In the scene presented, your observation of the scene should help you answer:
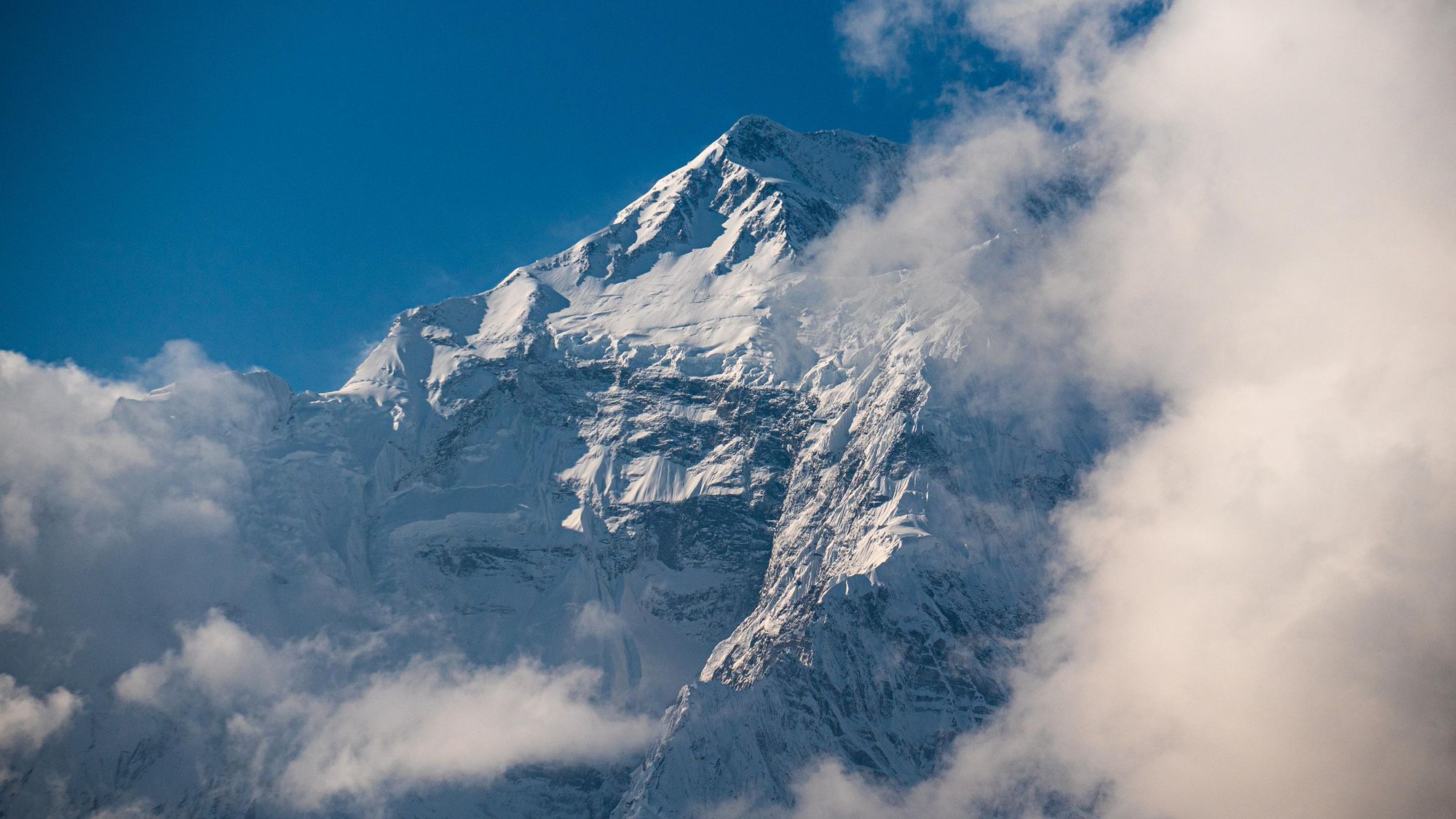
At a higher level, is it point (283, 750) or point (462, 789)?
point (283, 750)

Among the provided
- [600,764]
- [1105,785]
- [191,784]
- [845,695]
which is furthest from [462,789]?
[1105,785]

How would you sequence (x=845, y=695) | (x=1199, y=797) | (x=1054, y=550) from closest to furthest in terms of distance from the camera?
(x=1199, y=797)
(x=845, y=695)
(x=1054, y=550)

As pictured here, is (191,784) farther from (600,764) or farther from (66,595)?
(600,764)

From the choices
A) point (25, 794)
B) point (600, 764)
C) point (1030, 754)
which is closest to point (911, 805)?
point (1030, 754)

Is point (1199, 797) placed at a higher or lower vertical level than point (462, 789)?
lower

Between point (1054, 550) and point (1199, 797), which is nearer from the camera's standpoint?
point (1199, 797)

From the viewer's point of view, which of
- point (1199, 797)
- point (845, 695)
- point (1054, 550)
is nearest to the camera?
point (1199, 797)

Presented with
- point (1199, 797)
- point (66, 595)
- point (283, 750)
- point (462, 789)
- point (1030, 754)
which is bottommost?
point (1199, 797)

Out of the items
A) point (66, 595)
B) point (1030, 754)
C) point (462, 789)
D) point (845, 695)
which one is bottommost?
point (1030, 754)

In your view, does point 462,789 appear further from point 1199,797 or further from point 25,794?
point 1199,797
